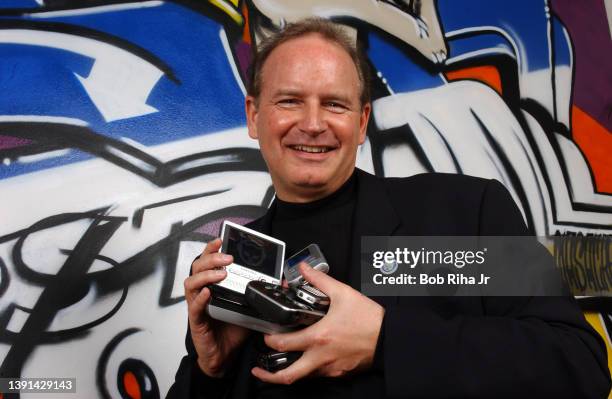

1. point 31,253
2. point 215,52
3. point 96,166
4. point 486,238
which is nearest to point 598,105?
point 215,52

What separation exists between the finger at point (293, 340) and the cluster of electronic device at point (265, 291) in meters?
0.01

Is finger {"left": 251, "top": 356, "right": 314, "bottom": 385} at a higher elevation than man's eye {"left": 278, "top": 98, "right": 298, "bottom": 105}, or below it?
below

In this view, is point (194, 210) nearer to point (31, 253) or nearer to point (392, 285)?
point (31, 253)

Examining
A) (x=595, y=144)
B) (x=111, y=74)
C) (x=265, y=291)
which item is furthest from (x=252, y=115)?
(x=595, y=144)

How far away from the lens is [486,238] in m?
1.01

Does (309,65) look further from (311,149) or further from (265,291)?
(265,291)

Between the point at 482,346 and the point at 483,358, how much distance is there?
17 millimetres

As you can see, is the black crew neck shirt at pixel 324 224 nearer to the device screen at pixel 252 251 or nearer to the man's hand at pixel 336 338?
the device screen at pixel 252 251

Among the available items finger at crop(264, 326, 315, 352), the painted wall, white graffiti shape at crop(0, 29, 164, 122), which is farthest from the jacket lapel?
white graffiti shape at crop(0, 29, 164, 122)

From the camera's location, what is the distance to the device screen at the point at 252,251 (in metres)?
0.93

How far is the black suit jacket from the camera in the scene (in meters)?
0.80

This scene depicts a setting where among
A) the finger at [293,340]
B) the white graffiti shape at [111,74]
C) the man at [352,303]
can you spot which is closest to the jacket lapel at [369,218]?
the man at [352,303]

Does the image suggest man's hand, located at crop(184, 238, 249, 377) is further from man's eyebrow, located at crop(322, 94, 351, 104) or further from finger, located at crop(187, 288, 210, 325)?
man's eyebrow, located at crop(322, 94, 351, 104)

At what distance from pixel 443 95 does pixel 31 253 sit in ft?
5.45
